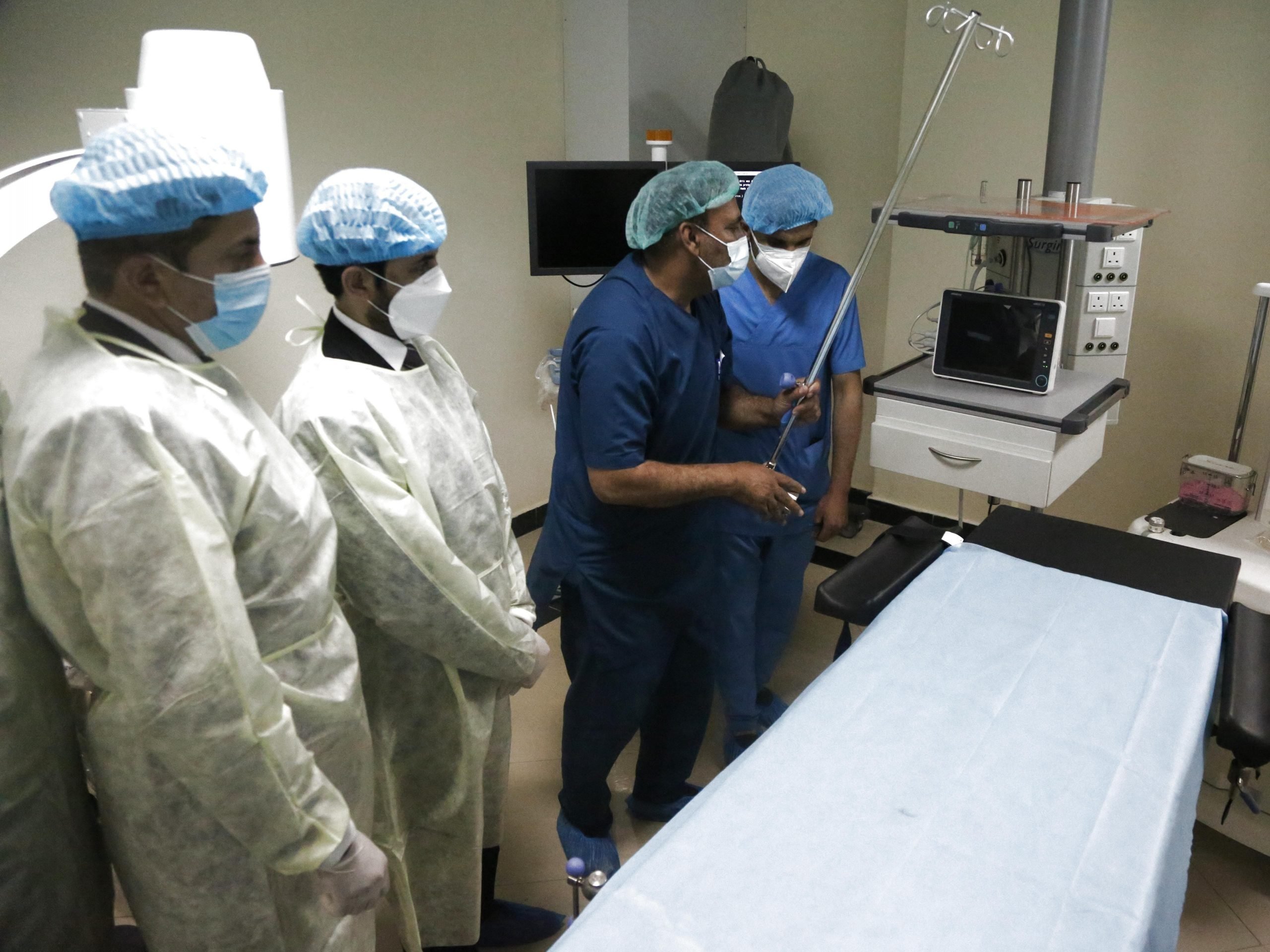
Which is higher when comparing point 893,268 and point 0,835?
point 893,268

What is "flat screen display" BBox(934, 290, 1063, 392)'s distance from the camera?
6.76ft

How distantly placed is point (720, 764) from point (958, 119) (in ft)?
6.94

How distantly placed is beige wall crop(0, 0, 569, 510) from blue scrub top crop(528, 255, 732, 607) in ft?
Answer: 3.83

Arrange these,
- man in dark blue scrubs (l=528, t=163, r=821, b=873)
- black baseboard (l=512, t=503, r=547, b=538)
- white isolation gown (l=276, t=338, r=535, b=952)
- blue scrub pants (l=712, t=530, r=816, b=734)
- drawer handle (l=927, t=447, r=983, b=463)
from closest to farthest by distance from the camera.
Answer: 1. white isolation gown (l=276, t=338, r=535, b=952)
2. man in dark blue scrubs (l=528, t=163, r=821, b=873)
3. drawer handle (l=927, t=447, r=983, b=463)
4. blue scrub pants (l=712, t=530, r=816, b=734)
5. black baseboard (l=512, t=503, r=547, b=538)

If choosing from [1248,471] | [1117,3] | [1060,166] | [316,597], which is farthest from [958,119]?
[316,597]

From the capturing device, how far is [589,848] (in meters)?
1.99

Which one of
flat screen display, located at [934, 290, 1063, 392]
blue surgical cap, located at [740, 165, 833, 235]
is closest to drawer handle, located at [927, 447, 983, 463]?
flat screen display, located at [934, 290, 1063, 392]

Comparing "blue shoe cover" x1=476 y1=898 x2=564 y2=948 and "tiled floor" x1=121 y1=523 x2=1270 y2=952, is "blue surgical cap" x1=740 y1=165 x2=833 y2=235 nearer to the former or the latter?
"tiled floor" x1=121 y1=523 x2=1270 y2=952

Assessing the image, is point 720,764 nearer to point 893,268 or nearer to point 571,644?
point 571,644

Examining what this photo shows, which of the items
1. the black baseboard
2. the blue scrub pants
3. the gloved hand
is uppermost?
the gloved hand

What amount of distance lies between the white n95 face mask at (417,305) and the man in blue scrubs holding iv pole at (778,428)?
3.05ft

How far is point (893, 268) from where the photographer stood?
10.9ft

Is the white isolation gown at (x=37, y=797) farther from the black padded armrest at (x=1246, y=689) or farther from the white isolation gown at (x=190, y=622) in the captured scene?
the black padded armrest at (x=1246, y=689)

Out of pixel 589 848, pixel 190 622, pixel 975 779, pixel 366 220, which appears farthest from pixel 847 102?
pixel 190 622
